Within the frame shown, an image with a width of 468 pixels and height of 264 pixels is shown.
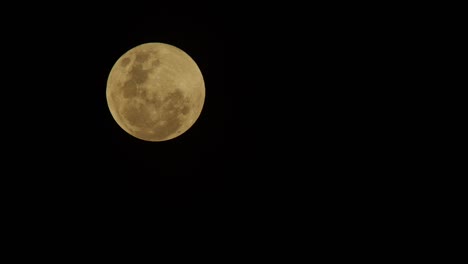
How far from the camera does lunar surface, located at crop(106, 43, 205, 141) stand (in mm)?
2828

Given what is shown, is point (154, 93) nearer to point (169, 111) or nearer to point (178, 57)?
point (169, 111)

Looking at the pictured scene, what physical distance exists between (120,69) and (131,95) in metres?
0.31

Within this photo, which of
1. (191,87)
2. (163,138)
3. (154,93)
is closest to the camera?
→ (154,93)

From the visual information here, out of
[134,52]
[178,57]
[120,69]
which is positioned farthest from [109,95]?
[178,57]

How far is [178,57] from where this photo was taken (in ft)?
10.0

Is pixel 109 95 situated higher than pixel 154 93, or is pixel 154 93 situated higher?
pixel 109 95

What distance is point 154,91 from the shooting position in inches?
111

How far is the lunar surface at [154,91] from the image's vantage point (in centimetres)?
283

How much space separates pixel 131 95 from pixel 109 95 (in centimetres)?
36

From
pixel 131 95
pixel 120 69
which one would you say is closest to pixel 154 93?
pixel 131 95

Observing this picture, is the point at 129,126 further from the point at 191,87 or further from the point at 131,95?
the point at 191,87

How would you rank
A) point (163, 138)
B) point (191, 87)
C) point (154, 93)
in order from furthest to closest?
point (163, 138) → point (191, 87) → point (154, 93)

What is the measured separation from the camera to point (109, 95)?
10.0ft

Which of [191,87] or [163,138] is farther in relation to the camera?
[163,138]
